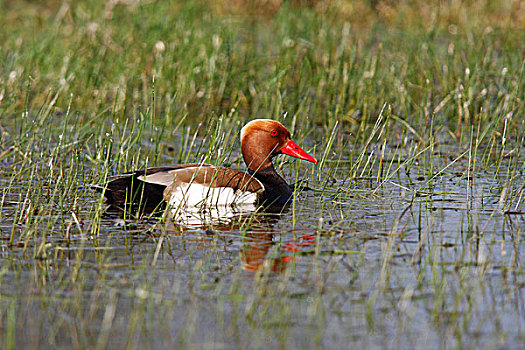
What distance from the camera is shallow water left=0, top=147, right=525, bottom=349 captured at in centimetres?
459

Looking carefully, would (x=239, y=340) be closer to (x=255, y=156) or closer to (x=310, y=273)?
(x=310, y=273)

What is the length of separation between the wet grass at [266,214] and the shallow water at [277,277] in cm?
2

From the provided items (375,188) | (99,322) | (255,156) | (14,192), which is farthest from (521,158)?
(99,322)

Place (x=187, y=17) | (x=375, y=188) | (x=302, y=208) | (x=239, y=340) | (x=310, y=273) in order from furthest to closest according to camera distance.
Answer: (x=187, y=17) < (x=375, y=188) < (x=302, y=208) < (x=310, y=273) < (x=239, y=340)

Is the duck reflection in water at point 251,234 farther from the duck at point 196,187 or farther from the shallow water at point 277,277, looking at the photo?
the duck at point 196,187

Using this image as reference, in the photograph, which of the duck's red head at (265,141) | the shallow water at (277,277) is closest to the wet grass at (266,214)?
the shallow water at (277,277)

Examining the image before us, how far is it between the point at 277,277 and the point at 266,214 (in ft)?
5.89

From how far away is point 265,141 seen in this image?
8570 millimetres

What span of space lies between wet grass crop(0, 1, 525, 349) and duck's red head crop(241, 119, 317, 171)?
186 mm

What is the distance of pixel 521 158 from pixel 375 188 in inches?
79.9

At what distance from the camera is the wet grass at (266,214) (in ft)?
15.6

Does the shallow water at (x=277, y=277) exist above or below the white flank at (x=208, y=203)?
above

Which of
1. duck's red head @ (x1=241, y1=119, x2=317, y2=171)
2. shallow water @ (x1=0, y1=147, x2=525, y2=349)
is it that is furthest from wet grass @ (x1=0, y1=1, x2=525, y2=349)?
duck's red head @ (x1=241, y1=119, x2=317, y2=171)

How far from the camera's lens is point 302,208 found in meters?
7.48
